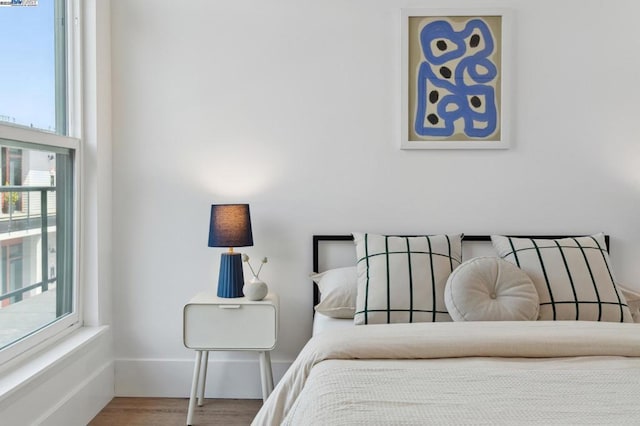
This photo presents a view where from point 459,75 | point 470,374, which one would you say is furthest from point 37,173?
point 459,75

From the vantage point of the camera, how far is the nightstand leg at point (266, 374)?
2734 millimetres

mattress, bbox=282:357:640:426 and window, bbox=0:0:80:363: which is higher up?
window, bbox=0:0:80:363

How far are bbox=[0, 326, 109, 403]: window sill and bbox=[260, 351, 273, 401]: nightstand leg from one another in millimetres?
849

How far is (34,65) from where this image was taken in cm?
245

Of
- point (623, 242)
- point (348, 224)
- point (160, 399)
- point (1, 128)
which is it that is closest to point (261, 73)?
point (348, 224)

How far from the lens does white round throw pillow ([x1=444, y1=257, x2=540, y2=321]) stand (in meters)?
2.34

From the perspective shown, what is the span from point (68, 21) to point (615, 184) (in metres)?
2.97

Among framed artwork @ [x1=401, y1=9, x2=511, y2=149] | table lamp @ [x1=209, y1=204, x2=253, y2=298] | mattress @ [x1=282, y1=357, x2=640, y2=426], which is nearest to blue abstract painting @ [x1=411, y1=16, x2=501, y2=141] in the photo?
framed artwork @ [x1=401, y1=9, x2=511, y2=149]

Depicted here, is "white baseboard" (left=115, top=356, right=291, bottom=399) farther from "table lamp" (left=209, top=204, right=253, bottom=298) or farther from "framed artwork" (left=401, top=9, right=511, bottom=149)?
"framed artwork" (left=401, top=9, right=511, bottom=149)

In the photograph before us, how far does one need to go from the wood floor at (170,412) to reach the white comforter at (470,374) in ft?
2.88

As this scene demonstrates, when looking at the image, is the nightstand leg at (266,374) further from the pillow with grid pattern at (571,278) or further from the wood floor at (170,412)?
the pillow with grid pattern at (571,278)

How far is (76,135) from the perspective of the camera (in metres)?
2.81

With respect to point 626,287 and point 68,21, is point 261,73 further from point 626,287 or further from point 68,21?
point 626,287

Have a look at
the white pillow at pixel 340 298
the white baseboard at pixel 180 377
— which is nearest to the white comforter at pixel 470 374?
the white pillow at pixel 340 298
